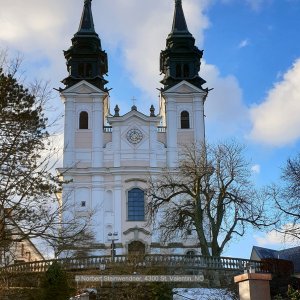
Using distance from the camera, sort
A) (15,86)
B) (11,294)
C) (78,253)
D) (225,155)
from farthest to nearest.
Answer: (78,253) → (225,155) → (11,294) → (15,86)

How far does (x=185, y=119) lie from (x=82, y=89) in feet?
26.7

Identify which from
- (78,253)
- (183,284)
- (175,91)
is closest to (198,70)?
(175,91)

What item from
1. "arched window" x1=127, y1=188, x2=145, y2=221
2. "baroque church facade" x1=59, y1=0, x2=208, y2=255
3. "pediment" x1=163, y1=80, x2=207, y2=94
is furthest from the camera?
"pediment" x1=163, y1=80, x2=207, y2=94

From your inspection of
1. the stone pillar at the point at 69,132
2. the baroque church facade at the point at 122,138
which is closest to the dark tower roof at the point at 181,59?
the baroque church facade at the point at 122,138

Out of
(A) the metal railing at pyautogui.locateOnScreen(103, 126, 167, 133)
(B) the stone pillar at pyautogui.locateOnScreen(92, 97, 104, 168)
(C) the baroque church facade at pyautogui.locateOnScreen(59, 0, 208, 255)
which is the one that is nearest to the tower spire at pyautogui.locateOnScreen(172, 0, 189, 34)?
(C) the baroque church facade at pyautogui.locateOnScreen(59, 0, 208, 255)

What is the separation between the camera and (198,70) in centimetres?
4891

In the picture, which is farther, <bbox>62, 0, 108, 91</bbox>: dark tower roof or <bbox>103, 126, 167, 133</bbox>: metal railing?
<bbox>62, 0, 108, 91</bbox>: dark tower roof

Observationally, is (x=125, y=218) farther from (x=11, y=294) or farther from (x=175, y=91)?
(x=11, y=294)

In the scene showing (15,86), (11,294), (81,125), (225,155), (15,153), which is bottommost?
(11,294)

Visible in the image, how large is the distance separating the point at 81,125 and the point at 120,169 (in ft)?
15.2

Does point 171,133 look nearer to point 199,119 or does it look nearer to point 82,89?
point 199,119

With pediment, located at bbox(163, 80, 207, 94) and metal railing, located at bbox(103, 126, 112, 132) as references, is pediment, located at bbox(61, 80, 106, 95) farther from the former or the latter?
pediment, located at bbox(163, 80, 207, 94)

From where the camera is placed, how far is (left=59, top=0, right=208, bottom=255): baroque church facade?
143 ft

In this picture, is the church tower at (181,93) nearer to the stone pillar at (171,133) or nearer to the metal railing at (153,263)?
the stone pillar at (171,133)
